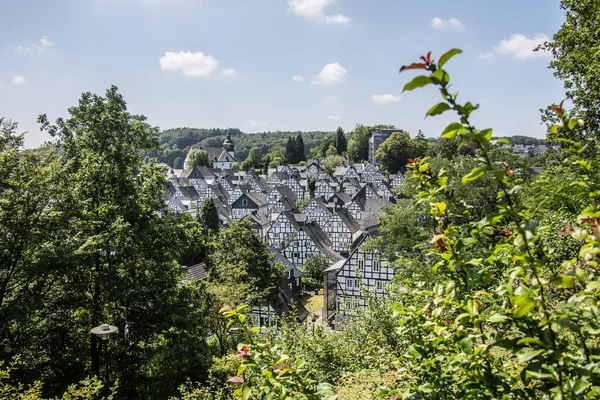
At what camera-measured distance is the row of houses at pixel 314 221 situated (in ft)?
85.7

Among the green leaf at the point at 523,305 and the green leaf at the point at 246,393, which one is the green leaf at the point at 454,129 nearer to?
the green leaf at the point at 523,305

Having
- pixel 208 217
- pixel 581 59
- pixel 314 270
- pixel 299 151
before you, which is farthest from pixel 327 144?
pixel 581 59

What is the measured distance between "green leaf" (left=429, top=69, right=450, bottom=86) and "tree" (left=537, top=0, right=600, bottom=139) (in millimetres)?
14726

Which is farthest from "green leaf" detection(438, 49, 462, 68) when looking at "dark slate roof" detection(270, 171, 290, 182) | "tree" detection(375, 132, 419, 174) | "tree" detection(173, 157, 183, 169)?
"tree" detection(173, 157, 183, 169)

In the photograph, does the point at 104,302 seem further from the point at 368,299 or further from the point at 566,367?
the point at 566,367

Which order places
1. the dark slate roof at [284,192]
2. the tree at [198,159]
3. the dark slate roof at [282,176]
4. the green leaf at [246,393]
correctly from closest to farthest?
the green leaf at [246,393] < the dark slate roof at [284,192] < the dark slate roof at [282,176] < the tree at [198,159]

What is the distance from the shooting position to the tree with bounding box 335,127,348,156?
133 metres

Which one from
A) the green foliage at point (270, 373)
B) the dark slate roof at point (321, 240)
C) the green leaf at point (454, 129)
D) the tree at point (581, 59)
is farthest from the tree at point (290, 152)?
the green leaf at point (454, 129)

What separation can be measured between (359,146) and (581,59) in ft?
362

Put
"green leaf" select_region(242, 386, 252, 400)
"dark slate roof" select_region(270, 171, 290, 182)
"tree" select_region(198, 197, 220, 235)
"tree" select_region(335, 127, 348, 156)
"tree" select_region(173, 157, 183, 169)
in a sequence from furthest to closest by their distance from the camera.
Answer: "tree" select_region(173, 157, 183, 169)
"tree" select_region(335, 127, 348, 156)
"dark slate roof" select_region(270, 171, 290, 182)
"tree" select_region(198, 197, 220, 235)
"green leaf" select_region(242, 386, 252, 400)

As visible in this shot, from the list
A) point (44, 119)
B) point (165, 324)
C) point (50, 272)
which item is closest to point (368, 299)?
point (165, 324)

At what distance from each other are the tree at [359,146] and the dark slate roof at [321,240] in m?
81.9

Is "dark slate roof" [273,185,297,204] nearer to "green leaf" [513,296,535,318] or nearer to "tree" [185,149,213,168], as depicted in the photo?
"tree" [185,149,213,168]

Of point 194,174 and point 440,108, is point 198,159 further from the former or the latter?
point 440,108
